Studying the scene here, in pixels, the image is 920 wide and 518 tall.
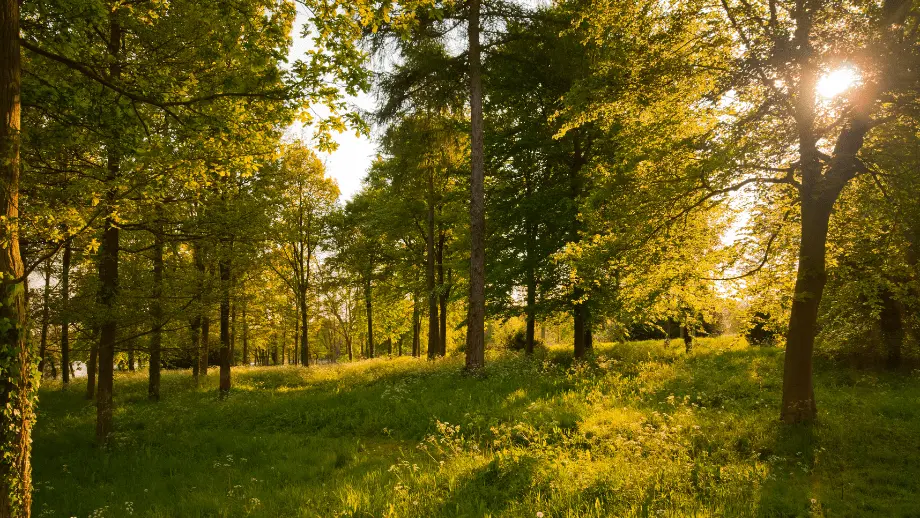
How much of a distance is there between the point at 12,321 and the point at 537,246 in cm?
1463

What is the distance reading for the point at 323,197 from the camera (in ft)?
87.2

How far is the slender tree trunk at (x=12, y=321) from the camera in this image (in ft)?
12.6

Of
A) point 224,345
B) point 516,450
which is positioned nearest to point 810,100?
point 516,450

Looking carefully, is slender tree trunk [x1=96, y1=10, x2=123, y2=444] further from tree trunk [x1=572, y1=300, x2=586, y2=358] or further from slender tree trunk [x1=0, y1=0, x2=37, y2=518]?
tree trunk [x1=572, y1=300, x2=586, y2=358]

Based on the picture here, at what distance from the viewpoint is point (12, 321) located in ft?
12.7

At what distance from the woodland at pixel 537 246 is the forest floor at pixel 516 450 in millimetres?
67

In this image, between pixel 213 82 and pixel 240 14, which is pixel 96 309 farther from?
pixel 240 14

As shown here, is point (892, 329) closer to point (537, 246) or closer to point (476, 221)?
point (537, 246)

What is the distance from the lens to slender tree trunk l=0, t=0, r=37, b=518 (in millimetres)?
3844

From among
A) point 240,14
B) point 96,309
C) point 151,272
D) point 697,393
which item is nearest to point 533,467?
point 697,393

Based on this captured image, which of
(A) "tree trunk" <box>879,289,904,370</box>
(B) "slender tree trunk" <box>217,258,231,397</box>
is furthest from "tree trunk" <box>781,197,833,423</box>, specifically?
(B) "slender tree trunk" <box>217,258,231,397</box>

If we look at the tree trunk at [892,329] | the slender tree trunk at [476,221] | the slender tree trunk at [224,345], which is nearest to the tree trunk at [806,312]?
the tree trunk at [892,329]

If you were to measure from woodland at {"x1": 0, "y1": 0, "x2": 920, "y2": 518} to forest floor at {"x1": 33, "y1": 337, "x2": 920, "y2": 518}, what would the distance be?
67mm

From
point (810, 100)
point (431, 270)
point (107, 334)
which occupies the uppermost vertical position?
point (810, 100)
